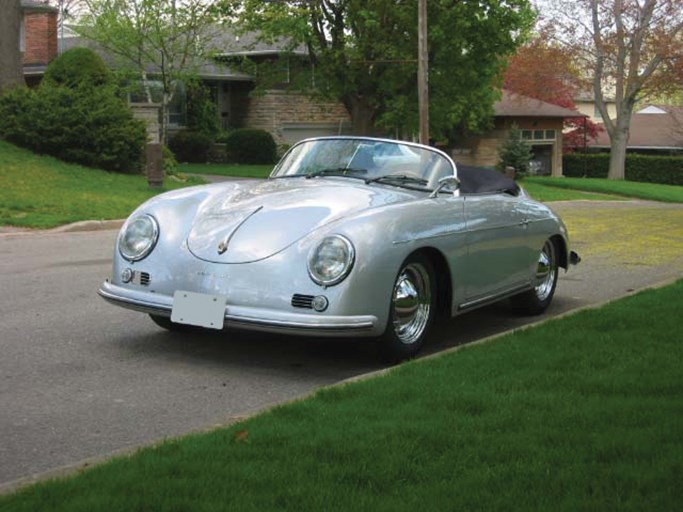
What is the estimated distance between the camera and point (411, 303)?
6.43m

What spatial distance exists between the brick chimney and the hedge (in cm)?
3095

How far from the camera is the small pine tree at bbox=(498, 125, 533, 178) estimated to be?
137 ft

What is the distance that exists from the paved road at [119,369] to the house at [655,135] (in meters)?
54.6

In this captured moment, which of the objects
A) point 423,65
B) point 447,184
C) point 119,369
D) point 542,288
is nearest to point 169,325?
point 119,369

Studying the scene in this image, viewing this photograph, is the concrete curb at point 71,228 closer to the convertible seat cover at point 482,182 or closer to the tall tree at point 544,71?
the convertible seat cover at point 482,182

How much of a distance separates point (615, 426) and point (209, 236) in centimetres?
284

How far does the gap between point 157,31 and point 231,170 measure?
5.21 metres

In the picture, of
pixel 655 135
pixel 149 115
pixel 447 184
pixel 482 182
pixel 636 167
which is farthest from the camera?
pixel 655 135

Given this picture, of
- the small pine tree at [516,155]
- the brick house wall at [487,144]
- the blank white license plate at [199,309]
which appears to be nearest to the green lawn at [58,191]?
the blank white license plate at [199,309]

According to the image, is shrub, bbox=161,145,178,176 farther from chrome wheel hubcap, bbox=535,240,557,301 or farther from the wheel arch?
chrome wheel hubcap, bbox=535,240,557,301

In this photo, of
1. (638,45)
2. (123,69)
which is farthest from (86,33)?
(638,45)

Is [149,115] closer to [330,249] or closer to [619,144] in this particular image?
[330,249]

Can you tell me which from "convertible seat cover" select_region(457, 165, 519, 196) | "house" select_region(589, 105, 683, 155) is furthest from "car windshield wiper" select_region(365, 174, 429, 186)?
"house" select_region(589, 105, 683, 155)

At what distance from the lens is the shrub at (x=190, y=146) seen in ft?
123
